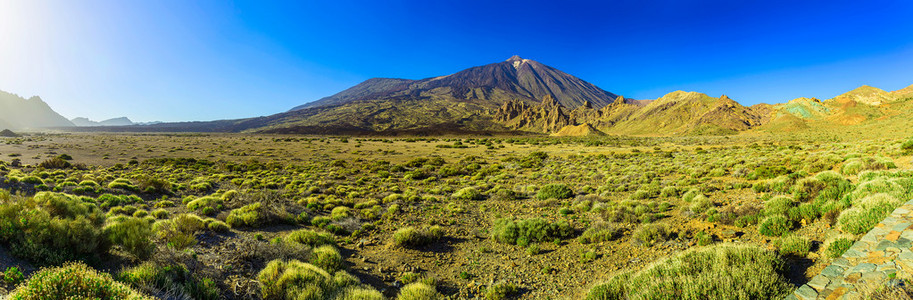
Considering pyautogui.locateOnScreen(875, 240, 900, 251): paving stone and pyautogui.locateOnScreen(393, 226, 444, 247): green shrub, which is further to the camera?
pyautogui.locateOnScreen(393, 226, 444, 247): green shrub

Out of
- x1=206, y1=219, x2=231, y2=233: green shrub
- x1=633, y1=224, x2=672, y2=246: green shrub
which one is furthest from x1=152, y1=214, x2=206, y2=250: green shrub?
x1=633, y1=224, x2=672, y2=246: green shrub

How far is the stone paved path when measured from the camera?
3.70 meters

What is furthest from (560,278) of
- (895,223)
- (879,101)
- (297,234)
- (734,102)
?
(734,102)

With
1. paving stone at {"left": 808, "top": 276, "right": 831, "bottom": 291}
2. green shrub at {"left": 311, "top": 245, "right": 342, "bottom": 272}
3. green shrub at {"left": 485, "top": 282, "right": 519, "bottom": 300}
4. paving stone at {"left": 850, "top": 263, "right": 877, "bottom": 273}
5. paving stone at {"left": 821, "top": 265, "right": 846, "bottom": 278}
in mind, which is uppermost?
paving stone at {"left": 850, "top": 263, "right": 877, "bottom": 273}

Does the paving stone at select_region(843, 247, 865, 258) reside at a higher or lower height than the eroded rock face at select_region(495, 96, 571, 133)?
lower

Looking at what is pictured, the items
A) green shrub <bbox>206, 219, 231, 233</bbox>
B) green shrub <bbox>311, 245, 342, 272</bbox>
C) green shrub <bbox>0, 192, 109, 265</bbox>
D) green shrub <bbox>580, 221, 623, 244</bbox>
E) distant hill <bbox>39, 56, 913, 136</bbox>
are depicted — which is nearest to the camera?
green shrub <bbox>0, 192, 109, 265</bbox>

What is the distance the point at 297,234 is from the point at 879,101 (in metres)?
132

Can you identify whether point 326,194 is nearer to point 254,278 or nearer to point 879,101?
point 254,278

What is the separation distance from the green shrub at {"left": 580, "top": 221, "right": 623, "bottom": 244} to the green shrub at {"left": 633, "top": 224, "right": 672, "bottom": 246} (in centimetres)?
66

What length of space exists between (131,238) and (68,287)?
3.07 metres

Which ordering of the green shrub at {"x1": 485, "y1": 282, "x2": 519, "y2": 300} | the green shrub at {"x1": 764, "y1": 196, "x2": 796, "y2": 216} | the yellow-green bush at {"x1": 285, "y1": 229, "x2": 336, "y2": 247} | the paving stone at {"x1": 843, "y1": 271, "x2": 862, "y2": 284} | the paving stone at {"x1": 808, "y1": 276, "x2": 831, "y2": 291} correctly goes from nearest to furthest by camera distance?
the paving stone at {"x1": 843, "y1": 271, "x2": 862, "y2": 284} < the paving stone at {"x1": 808, "y1": 276, "x2": 831, "y2": 291} < the green shrub at {"x1": 485, "y1": 282, "x2": 519, "y2": 300} < the green shrub at {"x1": 764, "y1": 196, "x2": 796, "y2": 216} < the yellow-green bush at {"x1": 285, "y1": 229, "x2": 336, "y2": 247}

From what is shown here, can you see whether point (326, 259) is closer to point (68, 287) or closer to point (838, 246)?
point (68, 287)

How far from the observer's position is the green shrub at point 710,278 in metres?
4.30

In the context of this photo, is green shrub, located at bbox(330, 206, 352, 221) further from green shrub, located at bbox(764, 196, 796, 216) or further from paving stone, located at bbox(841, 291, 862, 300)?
green shrub, located at bbox(764, 196, 796, 216)
